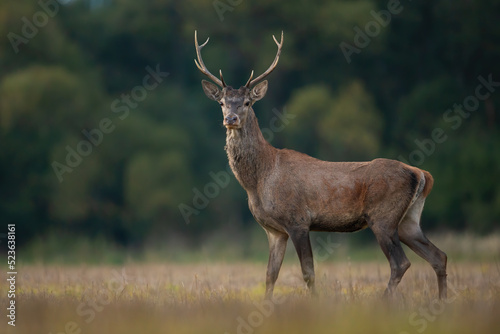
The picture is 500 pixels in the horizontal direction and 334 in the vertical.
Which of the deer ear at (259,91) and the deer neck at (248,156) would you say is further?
the deer ear at (259,91)

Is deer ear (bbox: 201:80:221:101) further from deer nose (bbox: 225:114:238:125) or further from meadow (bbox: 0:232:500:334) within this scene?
meadow (bbox: 0:232:500:334)

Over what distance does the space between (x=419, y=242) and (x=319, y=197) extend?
4.43 feet

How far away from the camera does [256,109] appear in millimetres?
23516

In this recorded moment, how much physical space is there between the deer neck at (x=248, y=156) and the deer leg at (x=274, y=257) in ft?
2.17

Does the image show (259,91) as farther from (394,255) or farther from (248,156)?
(394,255)

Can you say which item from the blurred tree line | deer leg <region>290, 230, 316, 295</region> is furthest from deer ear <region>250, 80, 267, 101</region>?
the blurred tree line

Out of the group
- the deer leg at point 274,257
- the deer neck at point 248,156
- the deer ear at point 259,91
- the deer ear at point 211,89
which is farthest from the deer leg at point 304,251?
the deer ear at point 211,89

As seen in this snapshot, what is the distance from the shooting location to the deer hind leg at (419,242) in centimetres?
839

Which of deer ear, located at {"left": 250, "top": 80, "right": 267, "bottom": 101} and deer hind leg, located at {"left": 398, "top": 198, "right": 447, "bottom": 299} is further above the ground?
deer ear, located at {"left": 250, "top": 80, "right": 267, "bottom": 101}

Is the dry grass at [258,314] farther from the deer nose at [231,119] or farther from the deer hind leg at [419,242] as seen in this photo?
the deer nose at [231,119]

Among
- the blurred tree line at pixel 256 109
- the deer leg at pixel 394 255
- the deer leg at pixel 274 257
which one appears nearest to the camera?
the deer leg at pixel 394 255

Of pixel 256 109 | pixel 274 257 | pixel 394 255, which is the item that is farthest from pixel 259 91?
pixel 256 109

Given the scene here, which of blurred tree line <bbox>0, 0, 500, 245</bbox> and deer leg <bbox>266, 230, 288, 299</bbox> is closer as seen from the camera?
deer leg <bbox>266, 230, 288, 299</bbox>

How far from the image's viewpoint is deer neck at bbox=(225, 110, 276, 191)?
870 cm
